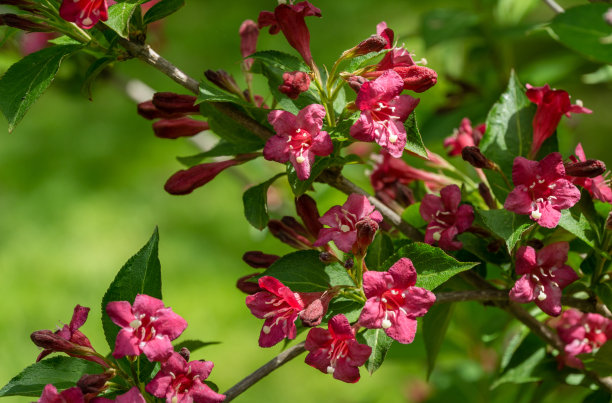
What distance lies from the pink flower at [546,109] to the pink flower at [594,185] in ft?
0.17

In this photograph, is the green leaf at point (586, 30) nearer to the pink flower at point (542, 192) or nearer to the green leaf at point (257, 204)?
the pink flower at point (542, 192)

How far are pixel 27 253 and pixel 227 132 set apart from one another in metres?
2.73

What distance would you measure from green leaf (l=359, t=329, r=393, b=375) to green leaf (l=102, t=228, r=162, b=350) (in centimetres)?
26

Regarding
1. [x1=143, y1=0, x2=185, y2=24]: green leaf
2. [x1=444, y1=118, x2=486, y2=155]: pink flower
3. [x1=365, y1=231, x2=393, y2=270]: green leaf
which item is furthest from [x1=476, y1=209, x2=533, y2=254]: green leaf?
[x1=143, y1=0, x2=185, y2=24]: green leaf

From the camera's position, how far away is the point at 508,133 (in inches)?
41.6

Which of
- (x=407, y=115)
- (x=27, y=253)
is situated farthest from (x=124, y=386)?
(x=27, y=253)

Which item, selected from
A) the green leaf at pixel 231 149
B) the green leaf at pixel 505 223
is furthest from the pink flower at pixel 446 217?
the green leaf at pixel 231 149

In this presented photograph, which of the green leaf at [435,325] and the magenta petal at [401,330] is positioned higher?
the magenta petal at [401,330]

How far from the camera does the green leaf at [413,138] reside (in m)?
0.88

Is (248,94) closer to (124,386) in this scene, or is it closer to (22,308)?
(124,386)

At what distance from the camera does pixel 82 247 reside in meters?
3.44

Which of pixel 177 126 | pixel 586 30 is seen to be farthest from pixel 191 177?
pixel 586 30

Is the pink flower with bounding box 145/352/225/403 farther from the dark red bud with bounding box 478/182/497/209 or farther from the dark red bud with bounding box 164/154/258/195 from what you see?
the dark red bud with bounding box 478/182/497/209

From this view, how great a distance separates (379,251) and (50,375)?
1.43ft
